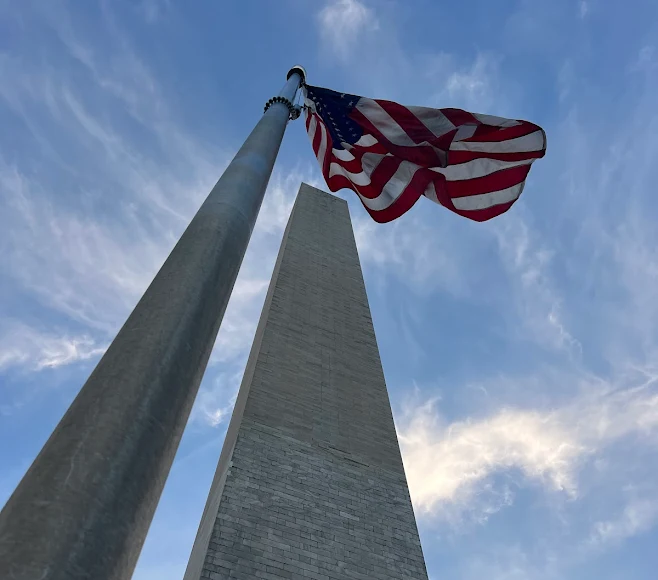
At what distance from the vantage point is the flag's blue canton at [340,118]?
8.68 metres

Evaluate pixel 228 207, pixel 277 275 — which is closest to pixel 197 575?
pixel 228 207

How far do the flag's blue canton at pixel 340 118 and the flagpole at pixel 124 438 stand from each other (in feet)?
18.7

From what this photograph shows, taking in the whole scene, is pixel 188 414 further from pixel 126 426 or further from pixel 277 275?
pixel 277 275

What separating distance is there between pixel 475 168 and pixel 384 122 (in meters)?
1.58

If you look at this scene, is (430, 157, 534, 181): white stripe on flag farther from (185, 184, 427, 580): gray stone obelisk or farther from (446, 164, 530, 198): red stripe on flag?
(185, 184, 427, 580): gray stone obelisk

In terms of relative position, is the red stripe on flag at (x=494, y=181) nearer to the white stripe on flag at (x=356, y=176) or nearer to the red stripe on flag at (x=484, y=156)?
the red stripe on flag at (x=484, y=156)

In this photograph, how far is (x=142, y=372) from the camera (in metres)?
2.38

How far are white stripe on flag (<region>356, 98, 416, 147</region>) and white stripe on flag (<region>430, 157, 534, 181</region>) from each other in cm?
66

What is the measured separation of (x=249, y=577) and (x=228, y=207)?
534 centimetres

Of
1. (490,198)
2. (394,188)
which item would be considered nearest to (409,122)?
(394,188)

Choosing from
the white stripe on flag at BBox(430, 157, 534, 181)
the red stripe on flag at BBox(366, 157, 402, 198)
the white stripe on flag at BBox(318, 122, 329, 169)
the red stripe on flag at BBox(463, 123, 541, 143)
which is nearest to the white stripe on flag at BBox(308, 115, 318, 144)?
the white stripe on flag at BBox(318, 122, 329, 169)

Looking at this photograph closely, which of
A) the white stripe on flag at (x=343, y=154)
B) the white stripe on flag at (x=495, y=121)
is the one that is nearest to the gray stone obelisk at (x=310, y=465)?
the white stripe on flag at (x=343, y=154)

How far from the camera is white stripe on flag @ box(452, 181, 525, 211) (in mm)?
8703

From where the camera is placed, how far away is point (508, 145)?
863 centimetres
